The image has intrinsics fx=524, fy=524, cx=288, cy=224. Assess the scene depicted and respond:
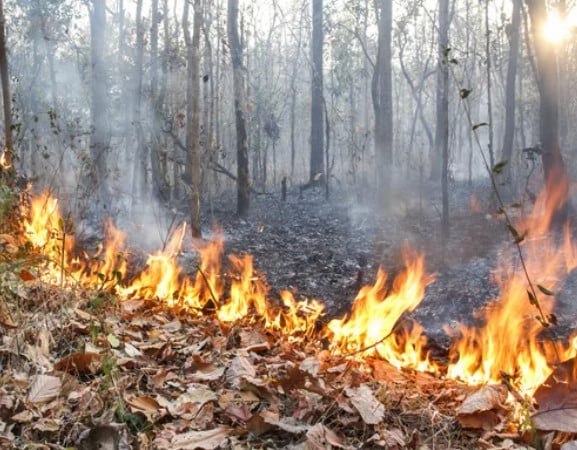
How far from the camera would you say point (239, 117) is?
418 inches

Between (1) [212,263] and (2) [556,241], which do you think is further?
(2) [556,241]

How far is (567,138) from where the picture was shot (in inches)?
667

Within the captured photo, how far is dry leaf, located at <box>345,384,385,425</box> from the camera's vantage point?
7.64 ft

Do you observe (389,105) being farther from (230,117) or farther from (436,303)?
(230,117)

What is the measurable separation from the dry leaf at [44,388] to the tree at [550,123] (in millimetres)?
7332

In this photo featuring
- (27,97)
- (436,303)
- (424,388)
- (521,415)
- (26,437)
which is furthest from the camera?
(27,97)

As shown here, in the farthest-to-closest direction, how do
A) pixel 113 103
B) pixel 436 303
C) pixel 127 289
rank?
pixel 113 103, pixel 436 303, pixel 127 289

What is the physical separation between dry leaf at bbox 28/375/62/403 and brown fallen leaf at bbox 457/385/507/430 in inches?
72.6

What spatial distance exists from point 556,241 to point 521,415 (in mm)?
5614

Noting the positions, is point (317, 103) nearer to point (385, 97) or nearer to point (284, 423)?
point (385, 97)

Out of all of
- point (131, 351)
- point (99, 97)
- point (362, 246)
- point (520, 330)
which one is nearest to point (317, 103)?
point (99, 97)

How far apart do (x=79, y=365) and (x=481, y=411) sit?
77.2 inches

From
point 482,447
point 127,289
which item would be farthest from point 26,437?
point 127,289

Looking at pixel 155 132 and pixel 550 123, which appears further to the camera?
pixel 155 132
